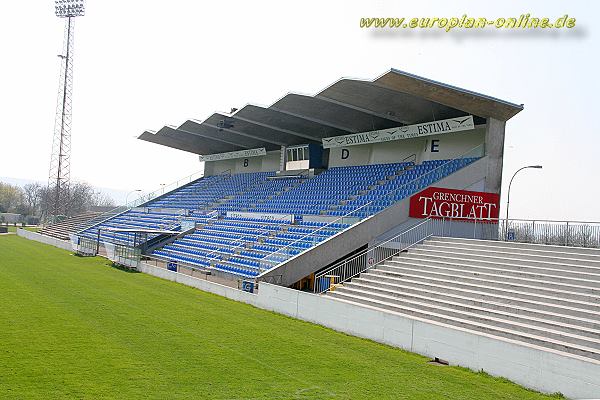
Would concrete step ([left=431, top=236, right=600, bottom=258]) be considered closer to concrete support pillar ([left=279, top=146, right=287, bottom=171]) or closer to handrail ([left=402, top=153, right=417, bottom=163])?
handrail ([left=402, top=153, right=417, bottom=163])

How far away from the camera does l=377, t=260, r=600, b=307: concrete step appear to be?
12766mm

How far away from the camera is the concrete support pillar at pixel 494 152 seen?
22.5m

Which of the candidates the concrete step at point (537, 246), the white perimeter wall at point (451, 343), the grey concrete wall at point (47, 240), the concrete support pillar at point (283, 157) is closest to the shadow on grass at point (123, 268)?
the grey concrete wall at point (47, 240)

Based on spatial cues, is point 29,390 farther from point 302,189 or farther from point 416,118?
point 302,189

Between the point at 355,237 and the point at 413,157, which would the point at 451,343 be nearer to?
the point at 355,237

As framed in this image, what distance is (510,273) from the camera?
1494cm

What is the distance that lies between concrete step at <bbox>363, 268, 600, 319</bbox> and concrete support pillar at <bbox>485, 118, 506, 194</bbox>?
768 cm

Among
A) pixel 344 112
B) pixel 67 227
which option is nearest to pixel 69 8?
pixel 67 227

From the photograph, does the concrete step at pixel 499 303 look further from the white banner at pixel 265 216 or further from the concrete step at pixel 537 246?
the white banner at pixel 265 216

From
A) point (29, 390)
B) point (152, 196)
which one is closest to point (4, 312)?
point (29, 390)

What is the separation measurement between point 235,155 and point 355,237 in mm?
23147

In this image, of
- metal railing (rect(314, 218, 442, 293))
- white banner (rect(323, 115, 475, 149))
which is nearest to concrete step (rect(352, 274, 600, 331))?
metal railing (rect(314, 218, 442, 293))

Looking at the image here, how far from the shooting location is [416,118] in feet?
85.2

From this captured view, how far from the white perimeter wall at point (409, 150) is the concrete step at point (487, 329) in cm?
1102
